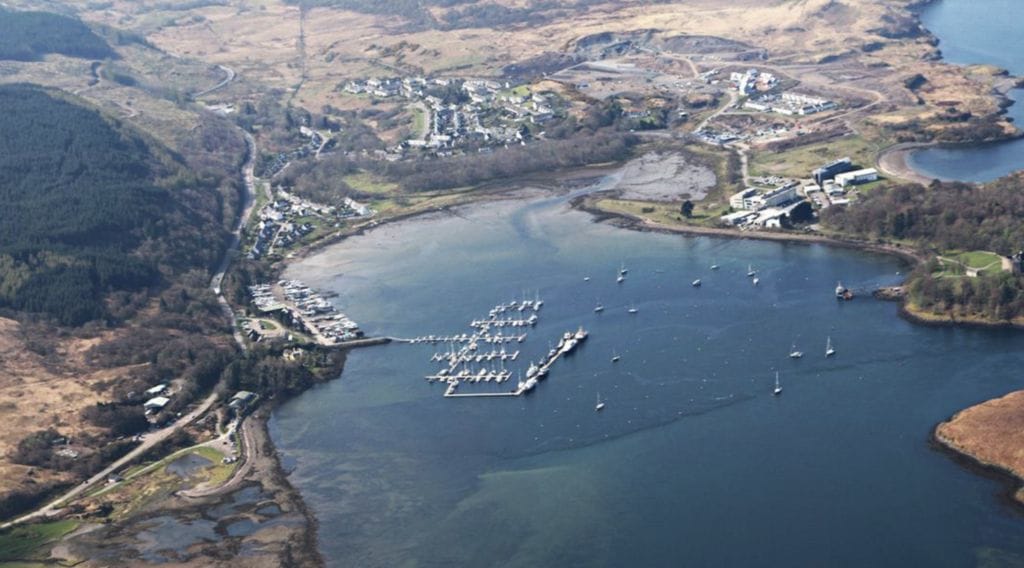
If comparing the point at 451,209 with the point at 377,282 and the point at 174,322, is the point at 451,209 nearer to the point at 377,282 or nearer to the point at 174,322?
the point at 377,282

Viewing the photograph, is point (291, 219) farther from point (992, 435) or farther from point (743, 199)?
point (992, 435)

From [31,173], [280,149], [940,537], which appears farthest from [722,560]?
[280,149]

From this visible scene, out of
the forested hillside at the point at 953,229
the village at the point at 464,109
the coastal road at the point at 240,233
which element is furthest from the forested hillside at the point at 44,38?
the forested hillside at the point at 953,229

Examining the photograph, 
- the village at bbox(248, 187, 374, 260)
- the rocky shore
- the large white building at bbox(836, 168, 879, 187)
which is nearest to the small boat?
the rocky shore

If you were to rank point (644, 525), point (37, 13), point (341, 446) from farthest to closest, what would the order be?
point (37, 13) < point (341, 446) < point (644, 525)

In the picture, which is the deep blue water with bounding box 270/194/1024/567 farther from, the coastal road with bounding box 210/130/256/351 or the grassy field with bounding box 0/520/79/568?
the grassy field with bounding box 0/520/79/568

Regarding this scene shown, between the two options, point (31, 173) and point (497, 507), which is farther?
point (31, 173)
